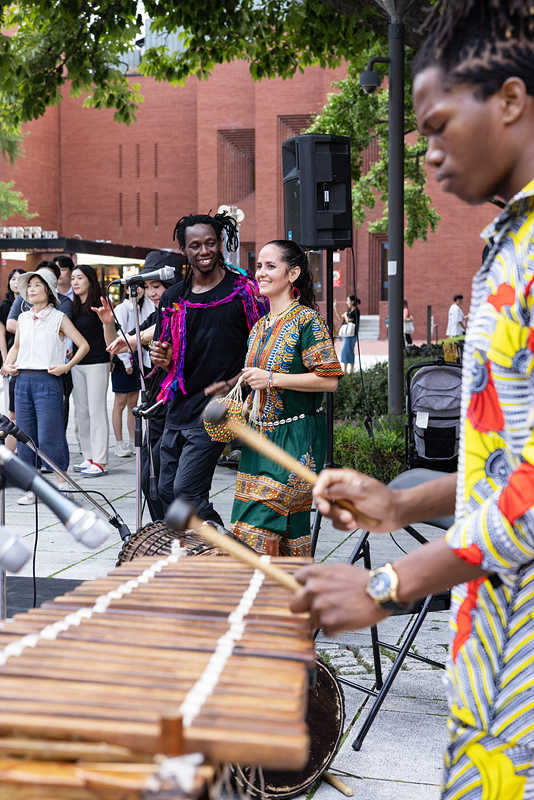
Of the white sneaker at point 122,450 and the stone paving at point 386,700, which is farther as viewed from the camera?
the white sneaker at point 122,450

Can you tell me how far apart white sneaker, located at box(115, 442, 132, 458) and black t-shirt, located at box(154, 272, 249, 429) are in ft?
18.2

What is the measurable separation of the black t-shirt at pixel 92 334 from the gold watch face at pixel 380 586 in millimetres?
8149

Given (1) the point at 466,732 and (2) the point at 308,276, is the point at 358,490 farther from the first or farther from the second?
(2) the point at 308,276

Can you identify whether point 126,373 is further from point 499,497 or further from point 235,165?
point 235,165

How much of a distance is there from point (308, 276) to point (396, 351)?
191 inches

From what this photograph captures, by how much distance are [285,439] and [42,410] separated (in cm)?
437

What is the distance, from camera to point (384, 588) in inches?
60.8

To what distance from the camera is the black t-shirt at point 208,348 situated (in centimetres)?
531

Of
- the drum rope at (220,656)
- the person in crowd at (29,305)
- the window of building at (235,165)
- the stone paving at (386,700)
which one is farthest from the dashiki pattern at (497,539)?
the window of building at (235,165)

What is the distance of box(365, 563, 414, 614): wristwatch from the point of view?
154 cm

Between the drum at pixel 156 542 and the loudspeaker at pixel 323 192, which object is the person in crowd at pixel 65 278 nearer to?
the loudspeaker at pixel 323 192

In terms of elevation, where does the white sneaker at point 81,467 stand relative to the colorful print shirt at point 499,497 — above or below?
below

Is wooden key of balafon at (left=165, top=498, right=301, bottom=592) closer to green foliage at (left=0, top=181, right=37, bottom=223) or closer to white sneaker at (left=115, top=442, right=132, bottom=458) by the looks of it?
white sneaker at (left=115, top=442, right=132, bottom=458)

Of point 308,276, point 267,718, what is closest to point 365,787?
point 267,718
